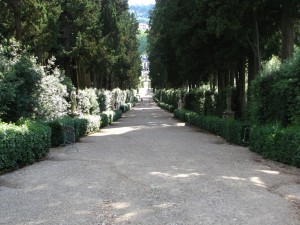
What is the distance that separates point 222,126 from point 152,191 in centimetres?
1164

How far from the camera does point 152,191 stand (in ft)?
25.0

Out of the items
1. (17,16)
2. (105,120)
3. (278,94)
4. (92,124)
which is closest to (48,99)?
(17,16)

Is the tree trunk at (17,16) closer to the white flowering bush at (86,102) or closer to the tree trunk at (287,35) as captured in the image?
the white flowering bush at (86,102)

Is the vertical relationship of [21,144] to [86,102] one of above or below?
below

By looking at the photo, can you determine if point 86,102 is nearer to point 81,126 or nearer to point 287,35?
point 81,126

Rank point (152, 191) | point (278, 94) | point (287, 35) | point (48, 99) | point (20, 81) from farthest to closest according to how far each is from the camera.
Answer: point (287, 35), point (48, 99), point (20, 81), point (278, 94), point (152, 191)

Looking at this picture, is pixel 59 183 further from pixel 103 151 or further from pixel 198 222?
pixel 103 151

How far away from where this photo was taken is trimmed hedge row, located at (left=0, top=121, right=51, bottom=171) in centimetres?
952

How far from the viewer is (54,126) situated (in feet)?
49.7

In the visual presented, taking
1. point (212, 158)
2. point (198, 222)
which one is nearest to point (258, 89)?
point (212, 158)

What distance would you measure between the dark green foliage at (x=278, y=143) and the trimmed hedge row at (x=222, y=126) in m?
2.00

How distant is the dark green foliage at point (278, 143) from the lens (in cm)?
1038

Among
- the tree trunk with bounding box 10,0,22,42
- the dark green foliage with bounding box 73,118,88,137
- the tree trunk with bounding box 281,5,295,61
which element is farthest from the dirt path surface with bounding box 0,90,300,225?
the tree trunk with bounding box 10,0,22,42

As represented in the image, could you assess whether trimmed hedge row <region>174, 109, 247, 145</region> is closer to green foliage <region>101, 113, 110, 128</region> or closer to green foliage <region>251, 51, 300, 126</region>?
green foliage <region>251, 51, 300, 126</region>
